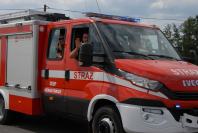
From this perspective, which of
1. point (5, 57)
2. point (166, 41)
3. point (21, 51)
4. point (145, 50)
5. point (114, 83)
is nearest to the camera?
point (114, 83)

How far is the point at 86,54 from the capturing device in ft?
26.2

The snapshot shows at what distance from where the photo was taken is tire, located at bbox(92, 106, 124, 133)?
7730 mm

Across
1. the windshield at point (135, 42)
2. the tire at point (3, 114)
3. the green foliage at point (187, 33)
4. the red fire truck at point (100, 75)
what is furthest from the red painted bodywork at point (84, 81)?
the green foliage at point (187, 33)

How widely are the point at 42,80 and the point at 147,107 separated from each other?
314 cm

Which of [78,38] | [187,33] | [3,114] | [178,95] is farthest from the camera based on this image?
[187,33]

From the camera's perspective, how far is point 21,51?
1027 cm

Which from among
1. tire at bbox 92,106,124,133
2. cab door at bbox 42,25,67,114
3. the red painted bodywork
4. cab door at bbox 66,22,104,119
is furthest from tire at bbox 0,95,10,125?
tire at bbox 92,106,124,133

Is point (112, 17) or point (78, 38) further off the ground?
point (112, 17)

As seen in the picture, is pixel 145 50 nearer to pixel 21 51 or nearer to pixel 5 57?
pixel 21 51

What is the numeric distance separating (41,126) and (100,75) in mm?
3330

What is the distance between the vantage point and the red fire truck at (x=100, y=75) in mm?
7391

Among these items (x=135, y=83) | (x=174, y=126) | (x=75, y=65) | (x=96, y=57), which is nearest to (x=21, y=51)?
(x=75, y=65)

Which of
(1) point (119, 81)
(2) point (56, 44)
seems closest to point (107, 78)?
(1) point (119, 81)

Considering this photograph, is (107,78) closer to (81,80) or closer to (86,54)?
(86,54)
